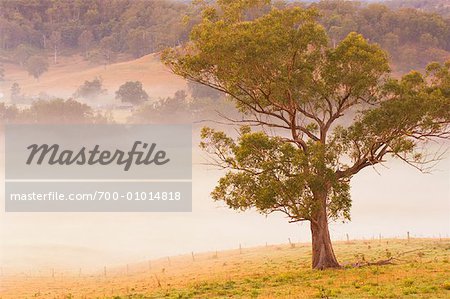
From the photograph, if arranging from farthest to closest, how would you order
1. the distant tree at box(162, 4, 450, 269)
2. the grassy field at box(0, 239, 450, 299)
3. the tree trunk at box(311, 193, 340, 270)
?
1. the tree trunk at box(311, 193, 340, 270)
2. the distant tree at box(162, 4, 450, 269)
3. the grassy field at box(0, 239, 450, 299)

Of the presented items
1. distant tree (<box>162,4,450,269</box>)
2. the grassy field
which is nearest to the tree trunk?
distant tree (<box>162,4,450,269</box>)

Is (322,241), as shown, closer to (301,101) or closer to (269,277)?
(269,277)

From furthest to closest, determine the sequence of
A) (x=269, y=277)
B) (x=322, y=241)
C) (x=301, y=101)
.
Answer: (x=301, y=101) → (x=322, y=241) → (x=269, y=277)

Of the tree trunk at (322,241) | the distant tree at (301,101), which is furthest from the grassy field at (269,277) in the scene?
the distant tree at (301,101)

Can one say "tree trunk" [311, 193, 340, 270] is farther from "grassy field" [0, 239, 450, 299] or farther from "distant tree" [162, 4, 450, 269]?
"grassy field" [0, 239, 450, 299]

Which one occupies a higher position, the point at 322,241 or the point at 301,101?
the point at 301,101

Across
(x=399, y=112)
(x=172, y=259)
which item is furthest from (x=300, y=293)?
(x=172, y=259)

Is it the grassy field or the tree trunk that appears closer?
the grassy field

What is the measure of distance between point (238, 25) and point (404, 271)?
61.1 ft

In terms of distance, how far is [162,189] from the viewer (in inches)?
7510

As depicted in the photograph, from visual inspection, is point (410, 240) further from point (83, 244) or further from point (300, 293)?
point (83, 244)

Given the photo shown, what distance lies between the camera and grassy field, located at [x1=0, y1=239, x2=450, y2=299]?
42.7 meters

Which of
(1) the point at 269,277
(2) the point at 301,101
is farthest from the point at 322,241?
(2) the point at 301,101

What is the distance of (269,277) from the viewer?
51.8 meters
